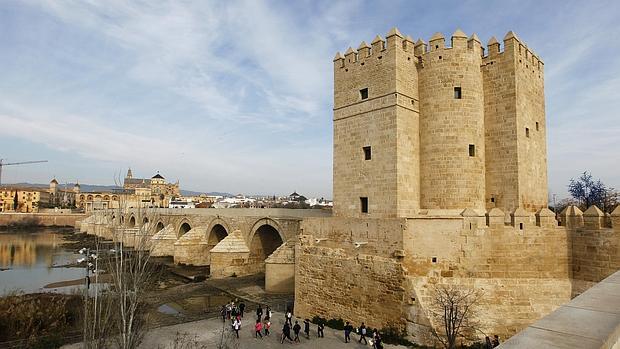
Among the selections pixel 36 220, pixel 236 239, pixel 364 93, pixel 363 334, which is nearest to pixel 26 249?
pixel 236 239

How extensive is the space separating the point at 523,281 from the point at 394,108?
6.55m

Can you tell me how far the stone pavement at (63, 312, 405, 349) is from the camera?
41.1ft

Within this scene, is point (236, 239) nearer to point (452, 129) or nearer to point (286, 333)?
point (286, 333)

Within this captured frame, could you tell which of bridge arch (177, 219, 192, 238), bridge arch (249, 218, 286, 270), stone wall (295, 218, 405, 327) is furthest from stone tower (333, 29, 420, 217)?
bridge arch (177, 219, 192, 238)

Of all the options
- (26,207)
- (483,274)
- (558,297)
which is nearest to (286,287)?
(483,274)

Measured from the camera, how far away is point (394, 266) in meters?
11.9

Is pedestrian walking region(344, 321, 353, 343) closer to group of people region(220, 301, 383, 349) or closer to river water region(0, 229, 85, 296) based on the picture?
group of people region(220, 301, 383, 349)

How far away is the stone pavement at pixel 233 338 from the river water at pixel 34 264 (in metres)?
10.8

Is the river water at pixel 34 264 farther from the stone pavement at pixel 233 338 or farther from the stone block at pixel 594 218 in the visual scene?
the stone block at pixel 594 218

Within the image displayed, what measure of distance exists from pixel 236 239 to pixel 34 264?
76.4 ft

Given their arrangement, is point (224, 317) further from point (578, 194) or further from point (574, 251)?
point (578, 194)

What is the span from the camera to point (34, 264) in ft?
115

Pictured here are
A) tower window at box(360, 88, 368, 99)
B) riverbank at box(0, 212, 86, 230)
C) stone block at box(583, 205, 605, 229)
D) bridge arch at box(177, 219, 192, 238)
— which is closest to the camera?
stone block at box(583, 205, 605, 229)

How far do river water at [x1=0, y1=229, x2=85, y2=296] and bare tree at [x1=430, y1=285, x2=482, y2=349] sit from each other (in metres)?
20.1
